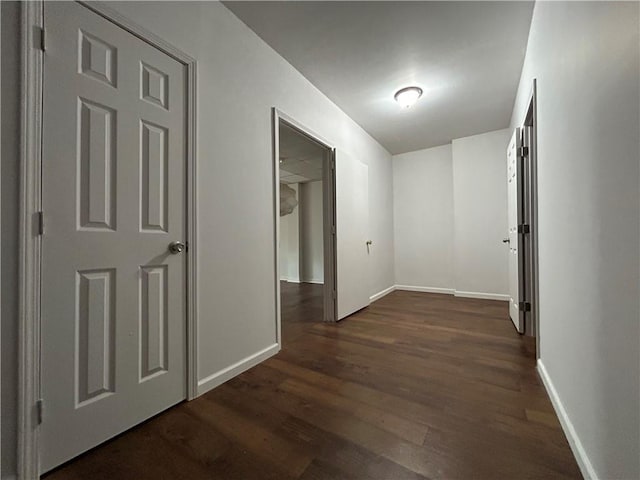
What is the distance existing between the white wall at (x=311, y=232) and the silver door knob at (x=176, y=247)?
178 inches

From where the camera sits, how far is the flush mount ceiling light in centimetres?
272

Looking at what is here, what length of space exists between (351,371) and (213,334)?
98cm

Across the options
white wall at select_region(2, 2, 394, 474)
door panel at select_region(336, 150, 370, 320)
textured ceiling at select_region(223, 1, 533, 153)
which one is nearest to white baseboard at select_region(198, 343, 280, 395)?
white wall at select_region(2, 2, 394, 474)

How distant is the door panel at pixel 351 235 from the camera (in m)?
2.96

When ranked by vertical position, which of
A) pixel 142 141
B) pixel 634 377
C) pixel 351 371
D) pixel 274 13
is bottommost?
pixel 351 371

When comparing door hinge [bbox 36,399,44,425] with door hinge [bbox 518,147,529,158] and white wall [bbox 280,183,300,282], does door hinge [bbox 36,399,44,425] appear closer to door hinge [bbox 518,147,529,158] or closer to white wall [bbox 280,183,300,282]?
door hinge [bbox 518,147,529,158]

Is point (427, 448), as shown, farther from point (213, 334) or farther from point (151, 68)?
point (151, 68)

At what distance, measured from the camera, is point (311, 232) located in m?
6.08

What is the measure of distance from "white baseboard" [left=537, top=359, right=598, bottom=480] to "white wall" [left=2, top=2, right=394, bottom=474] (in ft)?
5.80

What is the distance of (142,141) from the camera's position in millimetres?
1331

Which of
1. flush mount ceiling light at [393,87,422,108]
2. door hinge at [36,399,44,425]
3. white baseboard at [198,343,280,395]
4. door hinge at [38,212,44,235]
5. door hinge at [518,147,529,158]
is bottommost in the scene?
white baseboard at [198,343,280,395]

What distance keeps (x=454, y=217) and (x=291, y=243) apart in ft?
11.7

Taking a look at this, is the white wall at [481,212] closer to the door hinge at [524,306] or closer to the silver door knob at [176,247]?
the door hinge at [524,306]

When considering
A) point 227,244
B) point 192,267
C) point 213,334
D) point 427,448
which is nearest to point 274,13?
point 227,244
